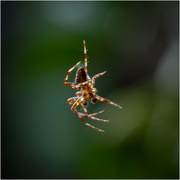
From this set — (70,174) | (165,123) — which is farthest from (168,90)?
(70,174)

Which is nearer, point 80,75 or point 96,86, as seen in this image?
point 80,75

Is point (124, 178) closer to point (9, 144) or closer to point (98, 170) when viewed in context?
point (98, 170)

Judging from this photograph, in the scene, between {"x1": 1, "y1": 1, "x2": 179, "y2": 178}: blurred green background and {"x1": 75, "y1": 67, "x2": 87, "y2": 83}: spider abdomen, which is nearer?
{"x1": 75, "y1": 67, "x2": 87, "y2": 83}: spider abdomen

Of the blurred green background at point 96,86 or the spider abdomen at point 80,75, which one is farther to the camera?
the blurred green background at point 96,86
